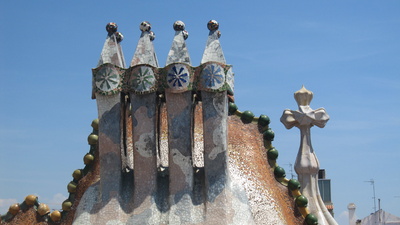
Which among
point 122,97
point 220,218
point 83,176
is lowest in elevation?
point 220,218

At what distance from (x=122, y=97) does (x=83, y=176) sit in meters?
3.15

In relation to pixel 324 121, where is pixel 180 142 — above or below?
below

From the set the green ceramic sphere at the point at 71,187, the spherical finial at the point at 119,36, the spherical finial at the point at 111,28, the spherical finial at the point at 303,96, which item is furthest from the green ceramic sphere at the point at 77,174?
the spherical finial at the point at 303,96

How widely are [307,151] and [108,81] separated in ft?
20.8

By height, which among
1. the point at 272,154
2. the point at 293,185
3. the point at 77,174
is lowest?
the point at 293,185

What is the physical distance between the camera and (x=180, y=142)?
16.5 meters

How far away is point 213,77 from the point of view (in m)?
16.4

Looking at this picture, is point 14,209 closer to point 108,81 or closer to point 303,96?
point 108,81

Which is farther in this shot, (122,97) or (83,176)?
(83,176)

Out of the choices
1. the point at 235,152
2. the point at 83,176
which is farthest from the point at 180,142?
the point at 83,176

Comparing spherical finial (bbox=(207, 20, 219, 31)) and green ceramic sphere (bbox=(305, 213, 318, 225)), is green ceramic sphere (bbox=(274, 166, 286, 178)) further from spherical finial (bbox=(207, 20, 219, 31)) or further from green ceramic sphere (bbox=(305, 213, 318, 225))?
spherical finial (bbox=(207, 20, 219, 31))

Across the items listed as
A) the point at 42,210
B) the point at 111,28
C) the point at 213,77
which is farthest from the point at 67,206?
the point at 213,77

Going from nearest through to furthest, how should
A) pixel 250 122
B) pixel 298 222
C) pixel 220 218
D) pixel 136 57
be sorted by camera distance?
pixel 220 218 < pixel 136 57 < pixel 298 222 < pixel 250 122

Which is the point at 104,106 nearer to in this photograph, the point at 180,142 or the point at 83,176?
the point at 180,142
